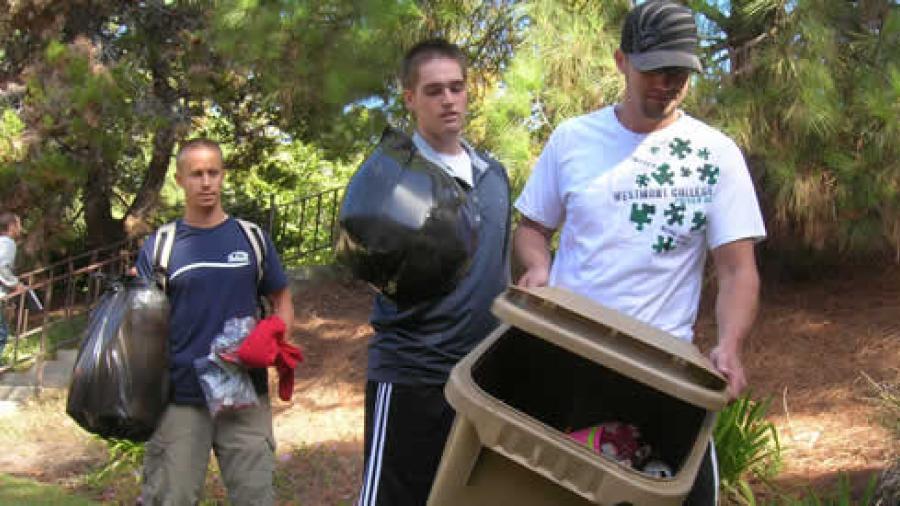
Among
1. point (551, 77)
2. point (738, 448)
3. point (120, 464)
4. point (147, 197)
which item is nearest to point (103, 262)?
point (147, 197)

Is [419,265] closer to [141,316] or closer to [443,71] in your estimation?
[443,71]

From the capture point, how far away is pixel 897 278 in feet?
21.4

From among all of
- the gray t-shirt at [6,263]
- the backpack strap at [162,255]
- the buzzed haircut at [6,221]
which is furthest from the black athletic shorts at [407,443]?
the buzzed haircut at [6,221]

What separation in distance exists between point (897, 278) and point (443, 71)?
5048 mm

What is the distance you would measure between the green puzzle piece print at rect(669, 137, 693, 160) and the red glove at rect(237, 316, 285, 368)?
67.0 inches

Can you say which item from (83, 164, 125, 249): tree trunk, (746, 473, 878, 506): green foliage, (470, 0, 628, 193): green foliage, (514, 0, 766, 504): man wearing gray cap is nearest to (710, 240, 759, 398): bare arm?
(514, 0, 766, 504): man wearing gray cap

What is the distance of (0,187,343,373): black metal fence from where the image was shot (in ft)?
34.2

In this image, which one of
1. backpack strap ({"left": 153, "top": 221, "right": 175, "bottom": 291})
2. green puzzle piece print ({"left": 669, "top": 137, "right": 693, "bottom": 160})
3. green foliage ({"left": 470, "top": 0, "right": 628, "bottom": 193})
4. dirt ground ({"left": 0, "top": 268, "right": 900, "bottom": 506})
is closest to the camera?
green puzzle piece print ({"left": 669, "top": 137, "right": 693, "bottom": 160})

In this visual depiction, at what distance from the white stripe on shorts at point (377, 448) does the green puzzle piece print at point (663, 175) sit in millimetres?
958

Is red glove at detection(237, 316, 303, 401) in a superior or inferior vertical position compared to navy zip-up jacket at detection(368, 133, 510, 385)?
inferior

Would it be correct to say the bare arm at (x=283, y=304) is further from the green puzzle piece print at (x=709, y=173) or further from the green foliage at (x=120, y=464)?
the green foliage at (x=120, y=464)

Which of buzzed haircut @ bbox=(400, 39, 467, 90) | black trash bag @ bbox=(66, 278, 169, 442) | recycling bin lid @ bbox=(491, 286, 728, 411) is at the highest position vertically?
buzzed haircut @ bbox=(400, 39, 467, 90)

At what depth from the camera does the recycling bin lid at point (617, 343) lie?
189 centimetres

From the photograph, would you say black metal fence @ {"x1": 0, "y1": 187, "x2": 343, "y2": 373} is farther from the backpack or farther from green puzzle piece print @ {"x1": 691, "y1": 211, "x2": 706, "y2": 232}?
green puzzle piece print @ {"x1": 691, "y1": 211, "x2": 706, "y2": 232}
